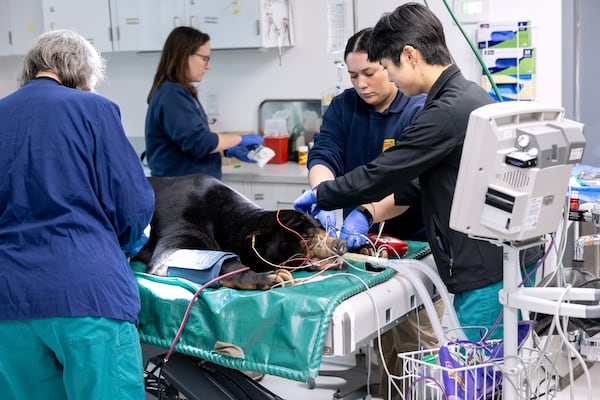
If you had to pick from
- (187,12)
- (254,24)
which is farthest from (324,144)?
(187,12)

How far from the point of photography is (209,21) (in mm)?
4688

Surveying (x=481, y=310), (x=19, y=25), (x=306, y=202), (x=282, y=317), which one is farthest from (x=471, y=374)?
(x=19, y=25)

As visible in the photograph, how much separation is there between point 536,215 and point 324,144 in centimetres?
128

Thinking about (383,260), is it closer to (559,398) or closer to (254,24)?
(559,398)

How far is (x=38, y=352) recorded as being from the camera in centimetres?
213

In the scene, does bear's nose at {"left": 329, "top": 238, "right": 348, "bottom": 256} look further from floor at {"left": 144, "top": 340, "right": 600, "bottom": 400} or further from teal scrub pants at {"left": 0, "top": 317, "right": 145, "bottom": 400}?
floor at {"left": 144, "top": 340, "right": 600, "bottom": 400}

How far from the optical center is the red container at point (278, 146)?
15.5ft

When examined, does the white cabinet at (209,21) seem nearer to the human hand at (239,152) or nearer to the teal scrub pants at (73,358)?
the human hand at (239,152)

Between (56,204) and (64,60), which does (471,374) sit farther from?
(64,60)

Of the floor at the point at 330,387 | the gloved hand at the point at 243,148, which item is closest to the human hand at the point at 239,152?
the gloved hand at the point at 243,148

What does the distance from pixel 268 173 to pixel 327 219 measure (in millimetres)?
1904

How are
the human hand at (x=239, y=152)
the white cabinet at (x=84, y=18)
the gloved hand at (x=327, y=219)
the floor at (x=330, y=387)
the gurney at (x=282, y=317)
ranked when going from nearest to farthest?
the gurney at (x=282, y=317) → the gloved hand at (x=327, y=219) → the floor at (x=330, y=387) → the human hand at (x=239, y=152) → the white cabinet at (x=84, y=18)

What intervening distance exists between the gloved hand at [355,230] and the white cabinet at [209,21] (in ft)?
7.67

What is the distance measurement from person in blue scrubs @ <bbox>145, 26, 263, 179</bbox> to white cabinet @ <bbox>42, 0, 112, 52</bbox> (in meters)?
1.20
